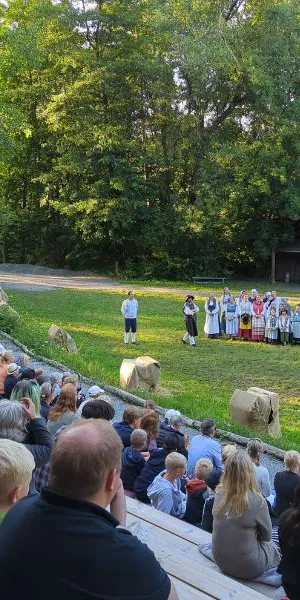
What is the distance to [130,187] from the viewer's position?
39125 millimetres

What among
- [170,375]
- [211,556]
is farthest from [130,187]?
[211,556]

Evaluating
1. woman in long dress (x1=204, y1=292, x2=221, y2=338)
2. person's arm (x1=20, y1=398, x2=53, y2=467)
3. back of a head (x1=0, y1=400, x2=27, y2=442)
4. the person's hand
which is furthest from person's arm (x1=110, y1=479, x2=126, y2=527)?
woman in long dress (x1=204, y1=292, x2=221, y2=338)

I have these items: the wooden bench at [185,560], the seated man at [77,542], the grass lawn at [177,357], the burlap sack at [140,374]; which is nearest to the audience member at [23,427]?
the wooden bench at [185,560]

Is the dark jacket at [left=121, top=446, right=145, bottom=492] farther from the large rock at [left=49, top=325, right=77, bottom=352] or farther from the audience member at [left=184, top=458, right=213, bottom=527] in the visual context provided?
the large rock at [left=49, top=325, right=77, bottom=352]

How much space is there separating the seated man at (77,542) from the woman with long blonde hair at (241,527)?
6.94 ft

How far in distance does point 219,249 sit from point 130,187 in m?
7.33

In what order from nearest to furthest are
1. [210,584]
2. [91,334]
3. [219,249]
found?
1. [210,584]
2. [91,334]
3. [219,249]

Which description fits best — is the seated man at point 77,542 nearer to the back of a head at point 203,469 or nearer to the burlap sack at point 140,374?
the back of a head at point 203,469

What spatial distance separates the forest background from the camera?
36.7m

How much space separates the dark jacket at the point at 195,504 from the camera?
5.55m

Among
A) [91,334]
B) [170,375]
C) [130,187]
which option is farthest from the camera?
[130,187]

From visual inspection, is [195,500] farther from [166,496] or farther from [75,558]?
[75,558]

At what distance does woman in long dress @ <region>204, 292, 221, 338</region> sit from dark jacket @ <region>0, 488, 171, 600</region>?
1757 cm

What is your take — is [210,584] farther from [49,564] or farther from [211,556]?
[49,564]
